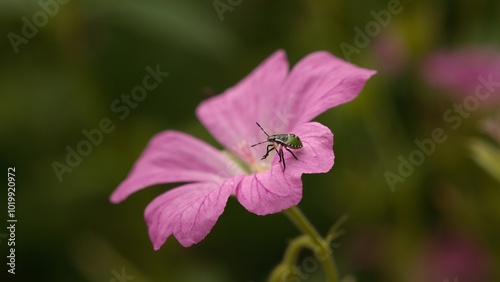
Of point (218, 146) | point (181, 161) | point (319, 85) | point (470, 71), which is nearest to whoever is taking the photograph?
point (319, 85)

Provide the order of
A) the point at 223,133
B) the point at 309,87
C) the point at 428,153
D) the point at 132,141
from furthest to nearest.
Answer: the point at 132,141 → the point at 428,153 → the point at 223,133 → the point at 309,87

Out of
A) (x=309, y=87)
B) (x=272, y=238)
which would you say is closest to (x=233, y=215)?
(x=272, y=238)

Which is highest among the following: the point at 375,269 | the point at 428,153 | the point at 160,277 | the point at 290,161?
the point at 290,161

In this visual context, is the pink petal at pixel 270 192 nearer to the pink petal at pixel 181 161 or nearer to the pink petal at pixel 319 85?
the pink petal at pixel 319 85

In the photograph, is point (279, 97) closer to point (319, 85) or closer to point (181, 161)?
point (319, 85)

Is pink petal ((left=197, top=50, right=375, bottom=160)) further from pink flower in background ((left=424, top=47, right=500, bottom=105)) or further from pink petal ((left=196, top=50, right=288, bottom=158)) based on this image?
pink flower in background ((left=424, top=47, right=500, bottom=105))

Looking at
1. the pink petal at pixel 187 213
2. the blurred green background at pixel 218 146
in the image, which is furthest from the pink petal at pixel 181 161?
the blurred green background at pixel 218 146

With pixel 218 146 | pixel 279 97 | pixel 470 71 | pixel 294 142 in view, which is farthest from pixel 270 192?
pixel 470 71

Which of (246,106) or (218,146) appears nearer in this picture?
(246,106)

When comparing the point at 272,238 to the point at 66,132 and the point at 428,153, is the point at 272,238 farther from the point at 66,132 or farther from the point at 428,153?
the point at 66,132
